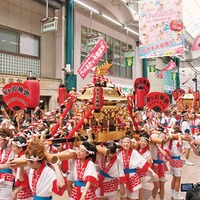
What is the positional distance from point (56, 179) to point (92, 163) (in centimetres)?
54

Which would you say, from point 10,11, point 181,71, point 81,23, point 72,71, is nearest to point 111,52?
point 81,23

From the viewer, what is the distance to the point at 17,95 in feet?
14.2

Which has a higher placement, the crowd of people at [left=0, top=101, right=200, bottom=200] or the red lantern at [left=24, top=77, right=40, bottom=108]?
the red lantern at [left=24, top=77, right=40, bottom=108]

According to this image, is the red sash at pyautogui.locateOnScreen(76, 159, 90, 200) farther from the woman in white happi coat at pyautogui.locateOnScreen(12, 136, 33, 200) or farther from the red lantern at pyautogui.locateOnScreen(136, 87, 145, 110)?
the red lantern at pyautogui.locateOnScreen(136, 87, 145, 110)

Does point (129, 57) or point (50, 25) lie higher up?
point (50, 25)

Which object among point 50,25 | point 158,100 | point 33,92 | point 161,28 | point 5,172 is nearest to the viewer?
point 5,172

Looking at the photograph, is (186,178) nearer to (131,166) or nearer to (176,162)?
(176,162)

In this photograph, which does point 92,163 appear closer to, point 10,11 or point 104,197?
point 104,197

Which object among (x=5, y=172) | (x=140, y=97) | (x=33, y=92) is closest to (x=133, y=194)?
(x=5, y=172)

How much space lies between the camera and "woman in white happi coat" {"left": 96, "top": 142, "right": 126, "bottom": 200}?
3.73 m

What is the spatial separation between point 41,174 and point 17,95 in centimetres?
192

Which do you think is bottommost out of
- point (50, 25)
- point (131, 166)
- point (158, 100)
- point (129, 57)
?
point (131, 166)

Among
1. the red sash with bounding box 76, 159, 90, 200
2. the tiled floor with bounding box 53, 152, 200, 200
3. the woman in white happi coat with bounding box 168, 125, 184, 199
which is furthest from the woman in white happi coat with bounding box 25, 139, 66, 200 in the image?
the woman in white happi coat with bounding box 168, 125, 184, 199

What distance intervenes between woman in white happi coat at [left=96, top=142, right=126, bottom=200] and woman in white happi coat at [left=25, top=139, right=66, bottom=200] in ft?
3.53
